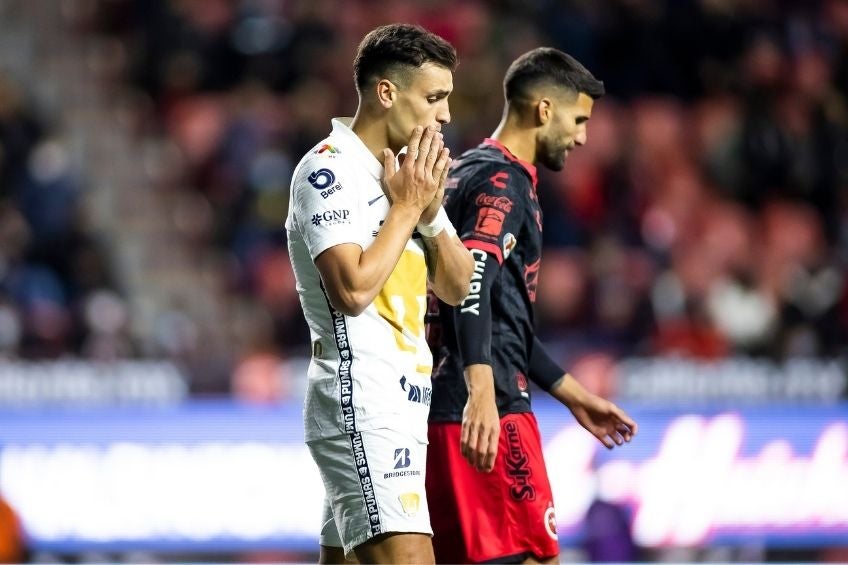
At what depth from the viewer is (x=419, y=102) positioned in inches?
166

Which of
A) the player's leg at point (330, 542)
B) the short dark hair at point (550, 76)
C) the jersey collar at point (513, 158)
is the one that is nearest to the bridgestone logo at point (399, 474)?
the player's leg at point (330, 542)

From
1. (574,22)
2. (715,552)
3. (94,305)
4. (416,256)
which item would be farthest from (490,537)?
(574,22)

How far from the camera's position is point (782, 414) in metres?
10.0

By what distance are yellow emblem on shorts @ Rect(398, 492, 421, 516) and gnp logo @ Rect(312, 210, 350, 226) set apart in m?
0.77

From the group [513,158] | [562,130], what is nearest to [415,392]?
[513,158]

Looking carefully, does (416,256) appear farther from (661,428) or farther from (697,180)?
(697,180)

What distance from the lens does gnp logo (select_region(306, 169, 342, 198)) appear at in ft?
13.3

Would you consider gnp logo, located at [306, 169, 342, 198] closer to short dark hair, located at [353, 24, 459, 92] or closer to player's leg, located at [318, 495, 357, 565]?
short dark hair, located at [353, 24, 459, 92]

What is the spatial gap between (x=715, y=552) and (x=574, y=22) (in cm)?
597

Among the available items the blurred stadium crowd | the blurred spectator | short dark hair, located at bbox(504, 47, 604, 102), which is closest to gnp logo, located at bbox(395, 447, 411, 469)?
short dark hair, located at bbox(504, 47, 604, 102)

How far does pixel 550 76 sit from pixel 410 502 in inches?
73.9

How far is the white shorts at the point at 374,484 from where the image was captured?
13.0 feet

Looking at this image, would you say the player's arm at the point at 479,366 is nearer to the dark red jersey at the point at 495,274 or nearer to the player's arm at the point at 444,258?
the dark red jersey at the point at 495,274

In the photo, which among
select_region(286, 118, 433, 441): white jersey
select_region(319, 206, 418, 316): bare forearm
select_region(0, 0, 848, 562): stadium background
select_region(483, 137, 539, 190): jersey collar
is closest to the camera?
select_region(319, 206, 418, 316): bare forearm
